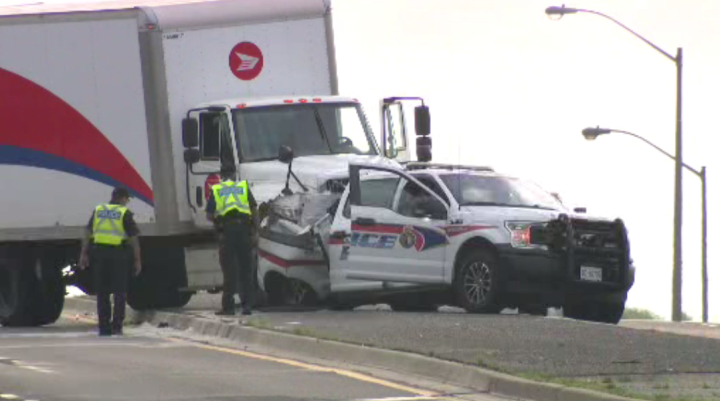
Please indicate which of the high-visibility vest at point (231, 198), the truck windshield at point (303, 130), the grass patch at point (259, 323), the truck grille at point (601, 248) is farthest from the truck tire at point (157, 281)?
the truck grille at point (601, 248)

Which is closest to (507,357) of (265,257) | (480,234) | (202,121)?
(480,234)

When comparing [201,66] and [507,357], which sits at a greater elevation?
[201,66]

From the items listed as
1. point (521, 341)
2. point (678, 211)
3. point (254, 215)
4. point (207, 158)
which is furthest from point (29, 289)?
point (678, 211)

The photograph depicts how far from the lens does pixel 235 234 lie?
74.2 ft

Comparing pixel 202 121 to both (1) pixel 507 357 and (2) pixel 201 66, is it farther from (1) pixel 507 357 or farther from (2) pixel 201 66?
(1) pixel 507 357

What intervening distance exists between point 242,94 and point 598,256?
5.72 meters

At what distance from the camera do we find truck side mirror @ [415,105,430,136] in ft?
87.8

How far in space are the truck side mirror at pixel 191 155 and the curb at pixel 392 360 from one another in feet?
7.98

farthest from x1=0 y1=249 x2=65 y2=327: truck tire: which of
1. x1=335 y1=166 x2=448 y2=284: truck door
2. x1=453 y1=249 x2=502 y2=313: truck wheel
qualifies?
x1=453 y1=249 x2=502 y2=313: truck wheel

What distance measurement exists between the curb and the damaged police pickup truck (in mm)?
1744

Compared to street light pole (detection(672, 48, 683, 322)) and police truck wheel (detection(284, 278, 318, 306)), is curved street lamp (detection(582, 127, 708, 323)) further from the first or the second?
police truck wheel (detection(284, 278, 318, 306))

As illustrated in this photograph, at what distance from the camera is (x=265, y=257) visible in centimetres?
2370

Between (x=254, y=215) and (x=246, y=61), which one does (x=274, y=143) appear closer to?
(x=246, y=61)

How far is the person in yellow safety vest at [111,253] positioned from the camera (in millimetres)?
22000
